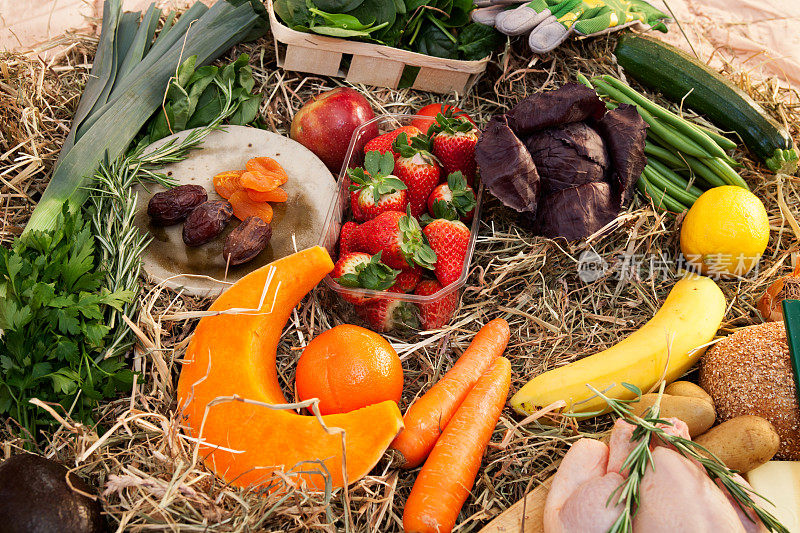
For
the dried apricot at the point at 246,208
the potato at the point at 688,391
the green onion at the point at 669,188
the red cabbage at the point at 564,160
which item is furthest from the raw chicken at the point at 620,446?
the dried apricot at the point at 246,208

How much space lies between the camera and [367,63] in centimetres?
234

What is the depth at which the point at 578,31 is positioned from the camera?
7.23 feet

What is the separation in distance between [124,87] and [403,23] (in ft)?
3.68

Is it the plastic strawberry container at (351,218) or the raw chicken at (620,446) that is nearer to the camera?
the raw chicken at (620,446)

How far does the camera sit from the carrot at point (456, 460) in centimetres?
135

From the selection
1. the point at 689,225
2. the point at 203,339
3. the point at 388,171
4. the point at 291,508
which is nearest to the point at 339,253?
the point at 388,171

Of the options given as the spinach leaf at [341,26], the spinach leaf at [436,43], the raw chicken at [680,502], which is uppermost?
the spinach leaf at [341,26]

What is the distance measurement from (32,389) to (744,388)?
6.00 feet

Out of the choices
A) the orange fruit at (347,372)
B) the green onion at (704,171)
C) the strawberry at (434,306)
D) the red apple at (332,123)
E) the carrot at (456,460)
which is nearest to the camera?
the carrot at (456,460)

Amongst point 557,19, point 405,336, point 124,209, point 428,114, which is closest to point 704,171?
point 557,19

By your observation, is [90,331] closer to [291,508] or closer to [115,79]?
[291,508]

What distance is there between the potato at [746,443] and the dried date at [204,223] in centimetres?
154

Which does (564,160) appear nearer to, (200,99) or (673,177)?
(673,177)

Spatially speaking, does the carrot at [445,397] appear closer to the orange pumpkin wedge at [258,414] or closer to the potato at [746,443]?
the orange pumpkin wedge at [258,414]
